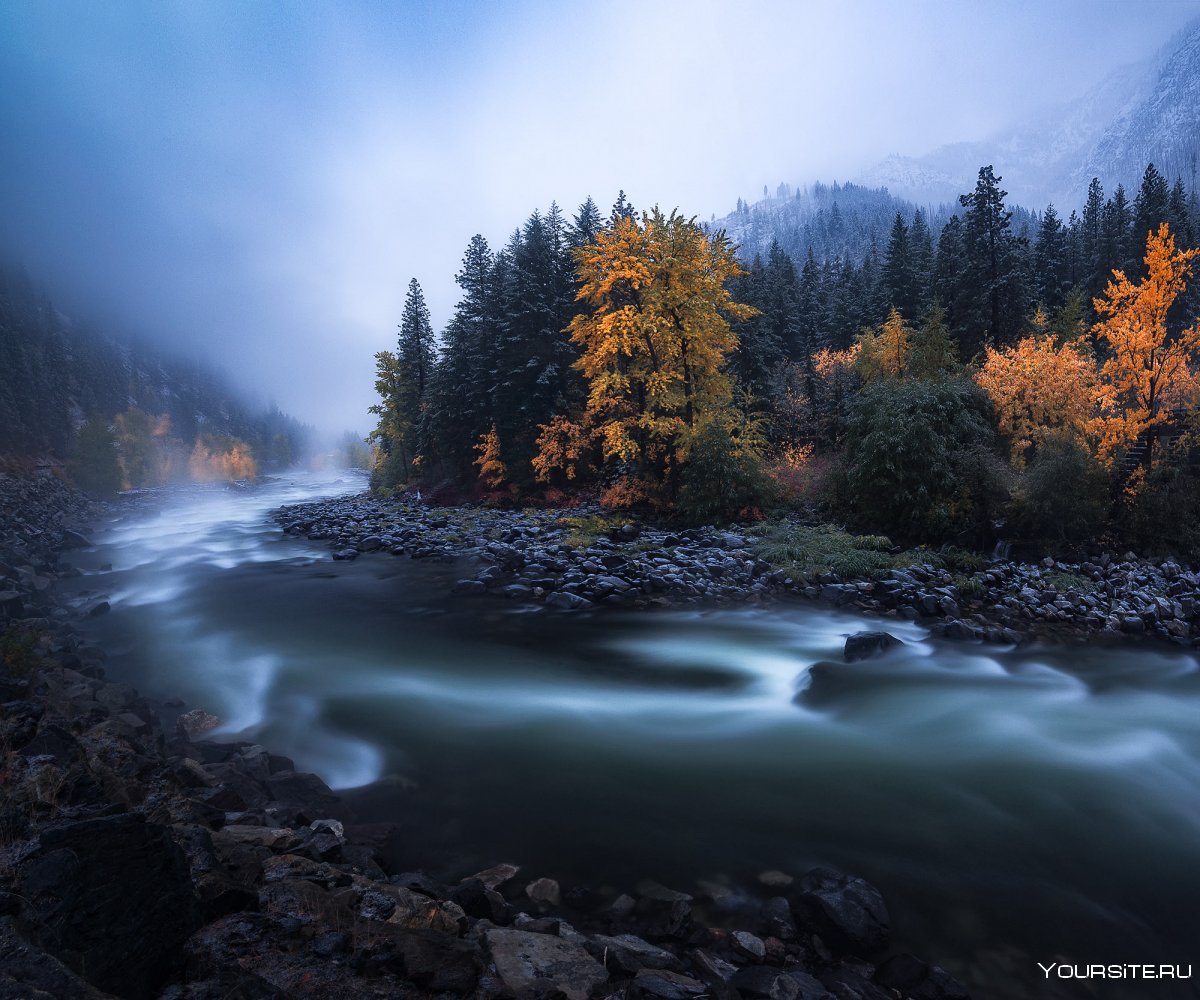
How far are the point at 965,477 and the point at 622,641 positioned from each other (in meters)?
11.4

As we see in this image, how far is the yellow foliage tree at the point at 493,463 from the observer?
31016mm

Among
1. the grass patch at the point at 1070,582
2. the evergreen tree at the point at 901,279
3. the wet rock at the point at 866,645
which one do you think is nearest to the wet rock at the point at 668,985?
the wet rock at the point at 866,645

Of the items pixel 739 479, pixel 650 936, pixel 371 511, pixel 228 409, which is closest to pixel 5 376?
pixel 371 511

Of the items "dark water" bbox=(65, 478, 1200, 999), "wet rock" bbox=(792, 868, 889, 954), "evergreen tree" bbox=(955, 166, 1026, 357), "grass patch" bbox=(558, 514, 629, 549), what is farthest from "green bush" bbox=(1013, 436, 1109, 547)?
"evergreen tree" bbox=(955, 166, 1026, 357)

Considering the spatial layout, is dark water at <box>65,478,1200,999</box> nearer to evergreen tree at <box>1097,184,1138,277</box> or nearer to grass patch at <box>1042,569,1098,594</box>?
grass patch at <box>1042,569,1098,594</box>

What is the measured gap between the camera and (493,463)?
31.0 metres

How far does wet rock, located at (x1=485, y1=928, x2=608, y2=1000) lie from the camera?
3.29m

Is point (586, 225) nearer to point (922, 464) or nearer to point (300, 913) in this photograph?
point (922, 464)

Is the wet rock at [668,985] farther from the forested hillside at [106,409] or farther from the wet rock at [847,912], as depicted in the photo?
the forested hillside at [106,409]

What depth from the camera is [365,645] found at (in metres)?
11.6

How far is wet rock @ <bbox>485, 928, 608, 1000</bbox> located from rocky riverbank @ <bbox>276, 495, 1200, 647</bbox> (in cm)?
972

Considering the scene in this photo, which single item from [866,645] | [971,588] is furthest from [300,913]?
[971,588]

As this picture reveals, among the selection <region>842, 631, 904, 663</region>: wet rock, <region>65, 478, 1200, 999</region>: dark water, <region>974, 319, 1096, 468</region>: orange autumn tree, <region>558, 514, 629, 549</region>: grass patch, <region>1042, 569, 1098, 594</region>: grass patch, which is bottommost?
<region>65, 478, 1200, 999</region>: dark water

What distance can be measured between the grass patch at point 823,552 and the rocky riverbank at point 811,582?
15 centimetres
